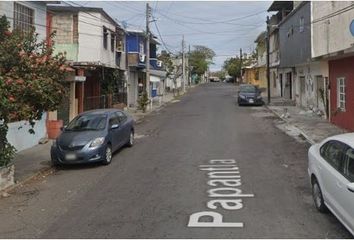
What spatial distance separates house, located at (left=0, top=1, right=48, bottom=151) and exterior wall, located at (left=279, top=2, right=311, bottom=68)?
14903mm

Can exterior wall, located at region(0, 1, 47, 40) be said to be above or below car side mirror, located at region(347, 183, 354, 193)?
above

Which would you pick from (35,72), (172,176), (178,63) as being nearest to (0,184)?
(35,72)

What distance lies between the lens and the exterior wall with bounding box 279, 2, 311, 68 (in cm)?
2803

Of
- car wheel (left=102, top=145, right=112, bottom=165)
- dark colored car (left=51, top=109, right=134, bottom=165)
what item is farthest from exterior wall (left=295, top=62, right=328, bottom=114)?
car wheel (left=102, top=145, right=112, bottom=165)

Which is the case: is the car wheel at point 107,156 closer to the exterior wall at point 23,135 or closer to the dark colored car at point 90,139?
the dark colored car at point 90,139

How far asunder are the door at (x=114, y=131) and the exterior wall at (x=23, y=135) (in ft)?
10.5

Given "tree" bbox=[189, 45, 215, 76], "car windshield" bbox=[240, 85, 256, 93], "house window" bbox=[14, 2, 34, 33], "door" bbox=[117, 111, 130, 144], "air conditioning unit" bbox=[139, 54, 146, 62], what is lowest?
"door" bbox=[117, 111, 130, 144]

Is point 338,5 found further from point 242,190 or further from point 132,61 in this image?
point 132,61

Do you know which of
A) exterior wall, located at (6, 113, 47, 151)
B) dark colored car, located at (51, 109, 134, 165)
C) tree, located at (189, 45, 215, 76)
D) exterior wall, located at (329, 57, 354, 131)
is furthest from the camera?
tree, located at (189, 45, 215, 76)

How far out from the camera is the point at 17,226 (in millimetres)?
8336

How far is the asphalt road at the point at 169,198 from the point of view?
7.73 m

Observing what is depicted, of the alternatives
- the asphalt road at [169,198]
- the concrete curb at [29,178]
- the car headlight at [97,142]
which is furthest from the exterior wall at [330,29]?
the concrete curb at [29,178]

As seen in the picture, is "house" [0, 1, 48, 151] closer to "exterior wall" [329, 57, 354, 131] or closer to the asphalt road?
the asphalt road

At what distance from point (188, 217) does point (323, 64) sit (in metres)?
19.2
